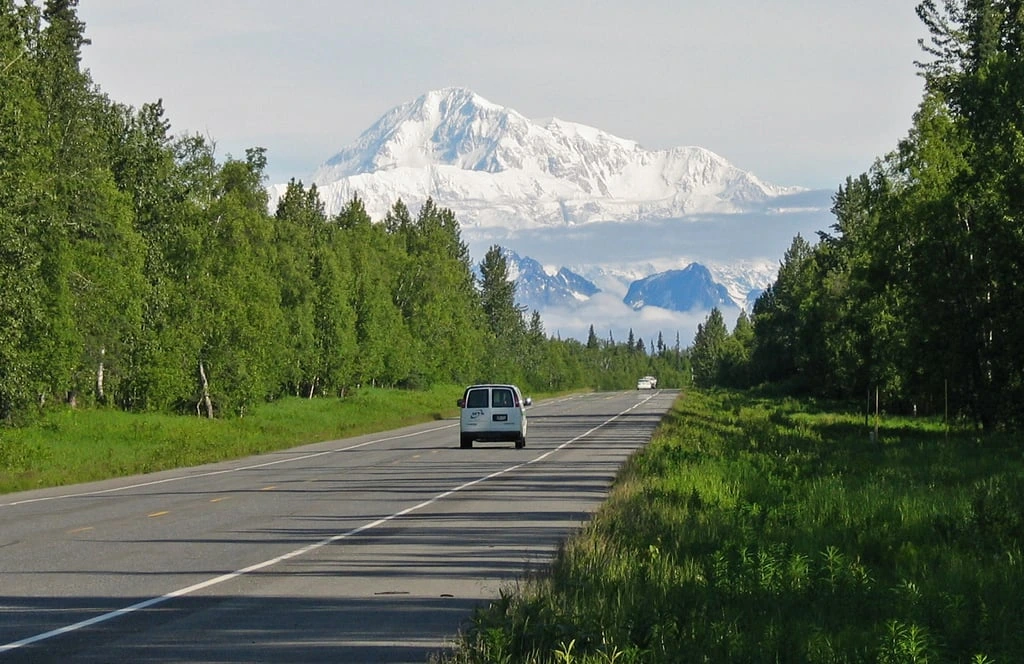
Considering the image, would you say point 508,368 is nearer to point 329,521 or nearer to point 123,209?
point 123,209

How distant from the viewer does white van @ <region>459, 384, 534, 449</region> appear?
135 feet

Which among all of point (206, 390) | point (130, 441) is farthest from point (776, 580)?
point (206, 390)

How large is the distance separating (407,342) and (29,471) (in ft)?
267

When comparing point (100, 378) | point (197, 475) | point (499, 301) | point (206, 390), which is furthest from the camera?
point (499, 301)

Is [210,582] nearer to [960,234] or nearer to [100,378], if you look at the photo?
[960,234]

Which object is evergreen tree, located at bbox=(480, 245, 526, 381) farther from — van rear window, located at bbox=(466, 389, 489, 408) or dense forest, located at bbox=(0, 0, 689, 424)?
van rear window, located at bbox=(466, 389, 489, 408)

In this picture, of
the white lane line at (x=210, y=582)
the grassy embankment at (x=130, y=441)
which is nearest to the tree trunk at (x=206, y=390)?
the grassy embankment at (x=130, y=441)

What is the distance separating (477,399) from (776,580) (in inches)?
1199

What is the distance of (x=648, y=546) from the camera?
43.8 ft

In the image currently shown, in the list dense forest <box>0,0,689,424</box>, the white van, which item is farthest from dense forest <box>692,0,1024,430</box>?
dense forest <box>0,0,689,424</box>

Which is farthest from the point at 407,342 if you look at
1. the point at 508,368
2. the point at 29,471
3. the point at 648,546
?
the point at 648,546

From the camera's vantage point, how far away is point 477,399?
41656mm

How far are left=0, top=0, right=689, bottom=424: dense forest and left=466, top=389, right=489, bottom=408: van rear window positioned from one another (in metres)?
12.3

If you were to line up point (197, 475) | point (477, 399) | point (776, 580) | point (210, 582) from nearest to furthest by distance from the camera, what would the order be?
point (776, 580), point (210, 582), point (197, 475), point (477, 399)
